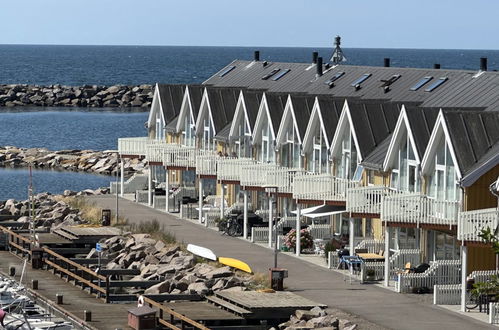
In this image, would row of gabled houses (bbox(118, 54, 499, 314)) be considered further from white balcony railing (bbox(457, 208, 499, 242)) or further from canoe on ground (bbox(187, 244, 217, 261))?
canoe on ground (bbox(187, 244, 217, 261))

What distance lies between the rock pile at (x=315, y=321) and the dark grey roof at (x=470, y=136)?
7.88m

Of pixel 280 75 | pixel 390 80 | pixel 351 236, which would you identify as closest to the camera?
pixel 351 236

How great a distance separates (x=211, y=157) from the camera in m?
69.2

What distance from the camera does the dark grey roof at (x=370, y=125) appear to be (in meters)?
58.6

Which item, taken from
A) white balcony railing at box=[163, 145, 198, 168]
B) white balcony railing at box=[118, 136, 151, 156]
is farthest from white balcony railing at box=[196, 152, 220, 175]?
white balcony railing at box=[118, 136, 151, 156]

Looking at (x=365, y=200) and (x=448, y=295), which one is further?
(x=365, y=200)

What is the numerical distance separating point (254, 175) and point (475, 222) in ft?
58.5

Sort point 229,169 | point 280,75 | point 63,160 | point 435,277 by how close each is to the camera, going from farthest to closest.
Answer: point 63,160
point 280,75
point 229,169
point 435,277

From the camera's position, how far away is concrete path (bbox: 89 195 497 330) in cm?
4522

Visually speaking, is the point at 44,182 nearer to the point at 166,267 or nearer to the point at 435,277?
the point at 166,267

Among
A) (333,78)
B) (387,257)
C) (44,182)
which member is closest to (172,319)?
(387,257)

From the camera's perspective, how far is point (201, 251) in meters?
56.9

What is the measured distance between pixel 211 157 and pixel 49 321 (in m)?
22.9

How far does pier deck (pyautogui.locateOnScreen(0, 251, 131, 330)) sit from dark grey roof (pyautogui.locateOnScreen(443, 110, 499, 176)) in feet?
38.8
